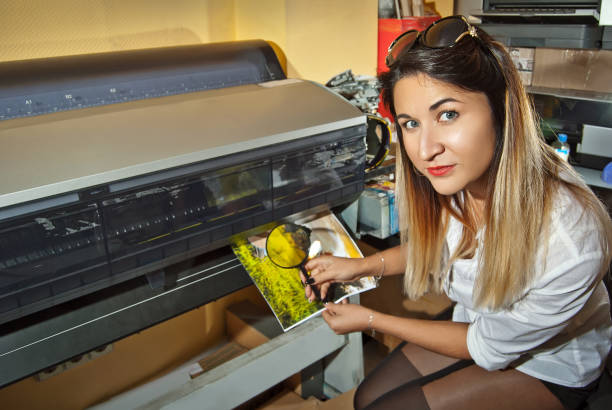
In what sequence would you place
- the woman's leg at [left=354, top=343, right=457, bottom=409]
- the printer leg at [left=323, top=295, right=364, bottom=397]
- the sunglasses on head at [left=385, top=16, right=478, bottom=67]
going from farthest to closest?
the printer leg at [left=323, top=295, right=364, bottom=397], the woman's leg at [left=354, top=343, right=457, bottom=409], the sunglasses on head at [left=385, top=16, right=478, bottom=67]

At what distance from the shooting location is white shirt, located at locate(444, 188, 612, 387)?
3.05ft

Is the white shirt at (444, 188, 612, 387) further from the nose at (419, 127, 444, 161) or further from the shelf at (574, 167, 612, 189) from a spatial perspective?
the shelf at (574, 167, 612, 189)

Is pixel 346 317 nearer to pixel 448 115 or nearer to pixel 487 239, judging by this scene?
pixel 487 239

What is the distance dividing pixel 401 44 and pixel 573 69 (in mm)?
1194

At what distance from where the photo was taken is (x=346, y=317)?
1213 mm

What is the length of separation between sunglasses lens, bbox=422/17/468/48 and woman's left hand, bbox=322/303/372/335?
616 mm

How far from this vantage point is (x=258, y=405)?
1.67 meters

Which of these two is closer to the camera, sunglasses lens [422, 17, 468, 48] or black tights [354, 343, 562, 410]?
sunglasses lens [422, 17, 468, 48]

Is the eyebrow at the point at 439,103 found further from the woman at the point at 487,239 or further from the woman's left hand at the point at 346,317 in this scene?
the woman's left hand at the point at 346,317

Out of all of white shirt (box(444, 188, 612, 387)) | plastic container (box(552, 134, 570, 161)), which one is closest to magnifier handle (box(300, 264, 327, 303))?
white shirt (box(444, 188, 612, 387))

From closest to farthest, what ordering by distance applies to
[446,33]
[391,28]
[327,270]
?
[446,33], [327,270], [391,28]

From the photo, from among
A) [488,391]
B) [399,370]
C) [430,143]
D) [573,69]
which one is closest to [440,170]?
[430,143]

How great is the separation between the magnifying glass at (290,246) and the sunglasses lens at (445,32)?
534mm

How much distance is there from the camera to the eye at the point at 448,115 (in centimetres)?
89
